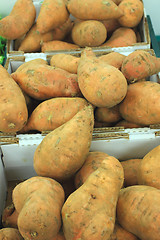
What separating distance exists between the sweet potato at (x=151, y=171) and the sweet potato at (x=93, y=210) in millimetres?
170

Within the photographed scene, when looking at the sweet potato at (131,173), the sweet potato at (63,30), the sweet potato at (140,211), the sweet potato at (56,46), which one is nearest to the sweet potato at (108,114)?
the sweet potato at (131,173)

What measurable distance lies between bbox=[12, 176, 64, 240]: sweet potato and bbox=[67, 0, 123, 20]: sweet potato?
3.58 ft

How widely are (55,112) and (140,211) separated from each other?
503 mm

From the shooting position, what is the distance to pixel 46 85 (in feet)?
3.59

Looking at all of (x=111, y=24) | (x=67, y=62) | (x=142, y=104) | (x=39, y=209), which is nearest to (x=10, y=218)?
(x=39, y=209)

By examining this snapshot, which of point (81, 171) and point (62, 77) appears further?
point (62, 77)

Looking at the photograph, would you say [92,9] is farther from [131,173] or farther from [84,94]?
[131,173]

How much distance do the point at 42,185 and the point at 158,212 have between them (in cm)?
32

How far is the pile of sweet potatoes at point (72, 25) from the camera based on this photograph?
1.52 metres

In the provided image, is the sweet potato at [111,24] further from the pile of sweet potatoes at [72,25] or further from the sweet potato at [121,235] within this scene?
the sweet potato at [121,235]

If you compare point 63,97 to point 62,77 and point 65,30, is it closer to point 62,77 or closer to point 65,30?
point 62,77

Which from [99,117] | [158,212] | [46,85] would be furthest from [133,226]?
[46,85]

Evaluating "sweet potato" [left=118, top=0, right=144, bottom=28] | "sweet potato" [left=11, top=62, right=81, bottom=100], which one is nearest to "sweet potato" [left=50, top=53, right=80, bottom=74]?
"sweet potato" [left=11, top=62, right=81, bottom=100]

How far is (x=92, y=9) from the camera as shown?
1490 mm
